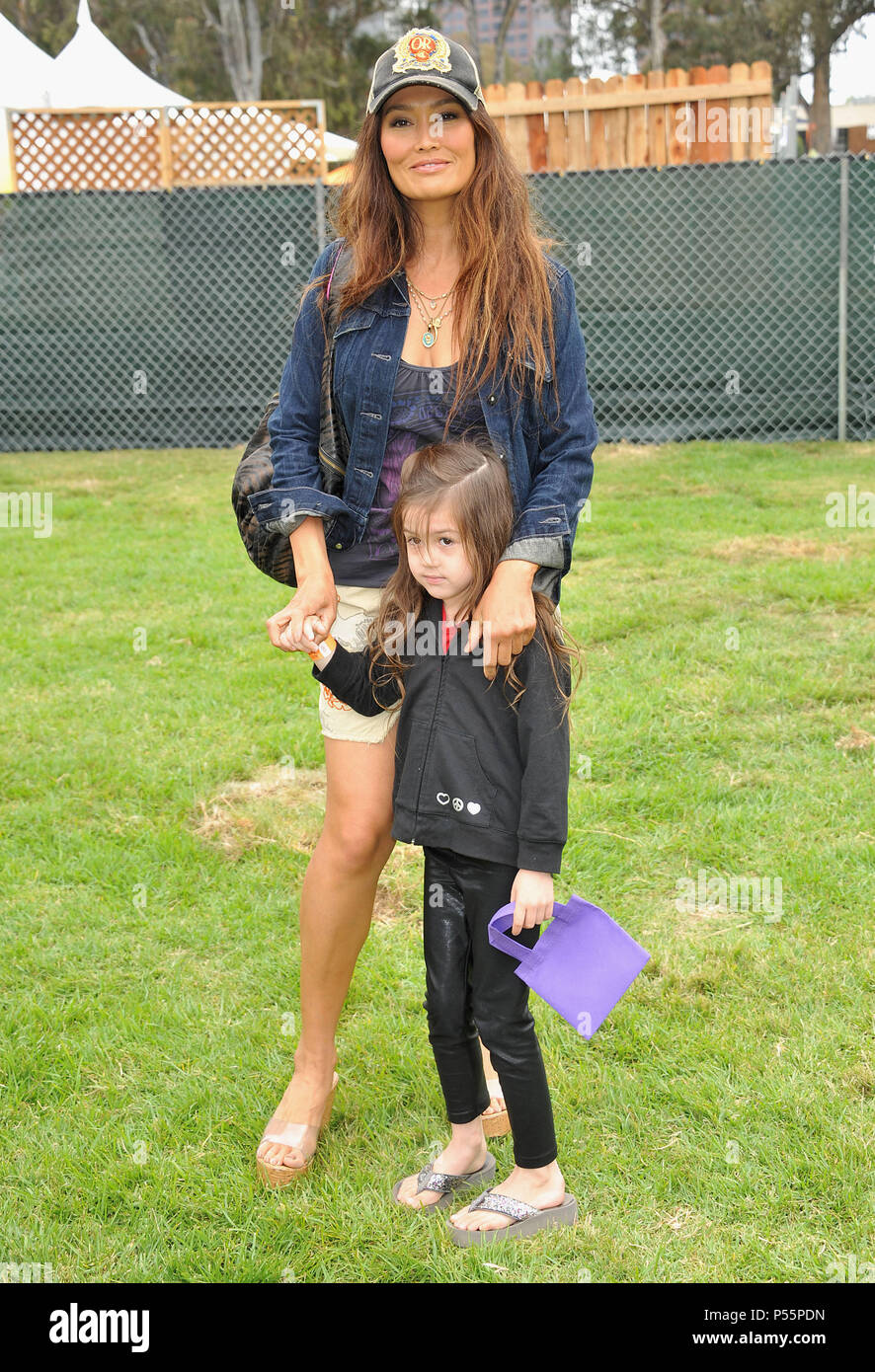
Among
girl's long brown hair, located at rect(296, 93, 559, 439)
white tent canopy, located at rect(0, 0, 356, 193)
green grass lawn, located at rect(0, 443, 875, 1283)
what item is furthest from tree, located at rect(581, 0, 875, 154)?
girl's long brown hair, located at rect(296, 93, 559, 439)

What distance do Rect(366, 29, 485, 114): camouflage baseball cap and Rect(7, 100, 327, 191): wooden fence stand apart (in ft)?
30.0

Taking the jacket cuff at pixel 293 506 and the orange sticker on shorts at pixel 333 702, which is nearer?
the jacket cuff at pixel 293 506

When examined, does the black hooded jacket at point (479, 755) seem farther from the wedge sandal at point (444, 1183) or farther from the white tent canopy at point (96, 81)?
the white tent canopy at point (96, 81)

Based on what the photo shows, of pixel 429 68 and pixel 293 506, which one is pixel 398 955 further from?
pixel 429 68

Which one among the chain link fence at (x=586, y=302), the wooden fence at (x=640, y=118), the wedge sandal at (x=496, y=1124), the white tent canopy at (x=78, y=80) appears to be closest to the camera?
the wedge sandal at (x=496, y=1124)

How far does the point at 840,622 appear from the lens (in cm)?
550

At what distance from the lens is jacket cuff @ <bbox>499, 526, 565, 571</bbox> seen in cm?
217

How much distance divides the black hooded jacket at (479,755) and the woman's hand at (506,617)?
0.19ft

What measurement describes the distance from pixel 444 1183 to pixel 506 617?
3.63 ft

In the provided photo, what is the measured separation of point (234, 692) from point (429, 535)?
9.81 feet

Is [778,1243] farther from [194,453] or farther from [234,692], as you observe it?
[194,453]

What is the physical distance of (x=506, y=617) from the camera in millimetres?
2098

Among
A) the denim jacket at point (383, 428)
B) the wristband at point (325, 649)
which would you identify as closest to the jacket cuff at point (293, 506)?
the denim jacket at point (383, 428)

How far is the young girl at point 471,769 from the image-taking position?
216 cm
